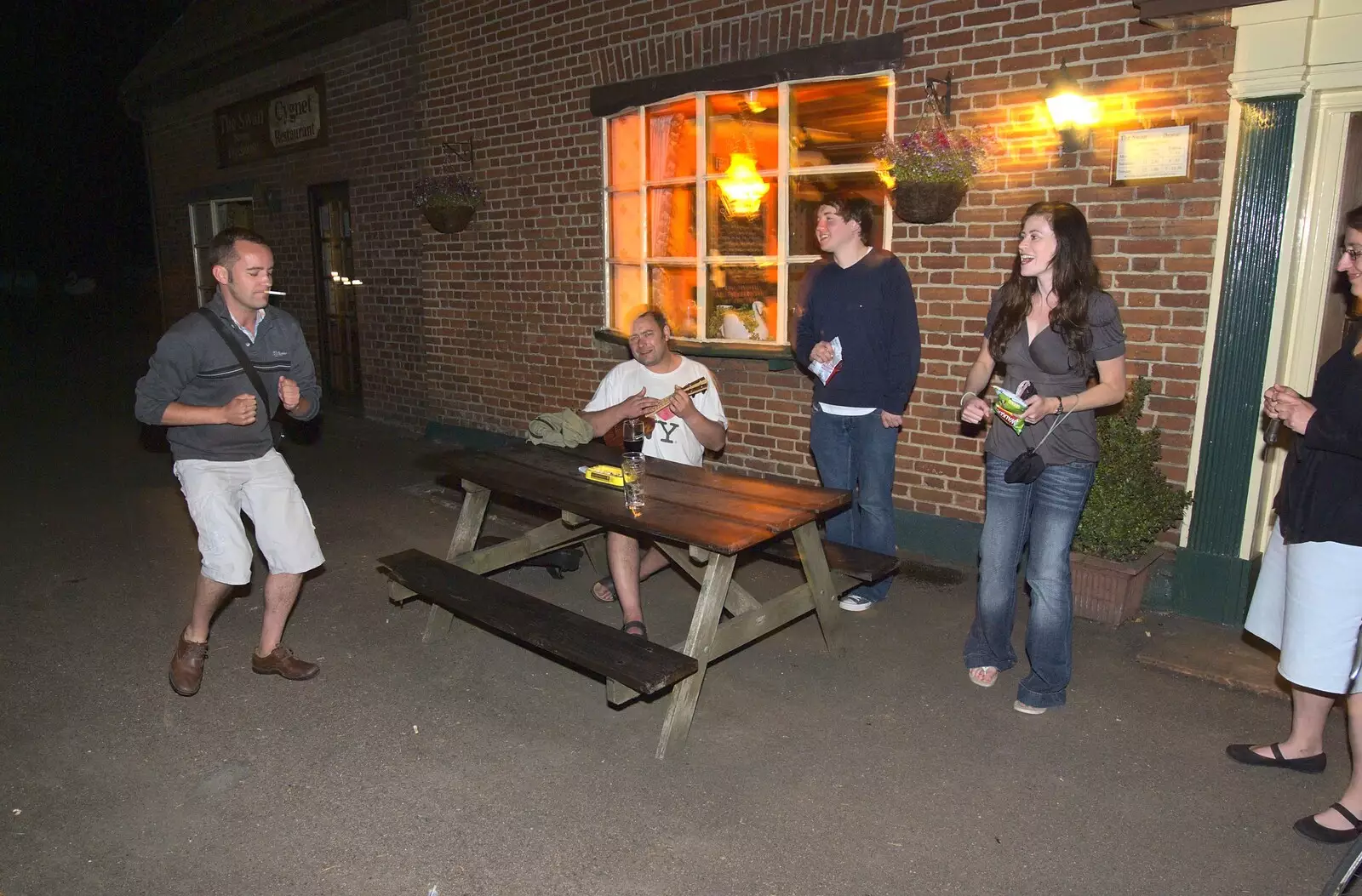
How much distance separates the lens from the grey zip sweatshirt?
401 centimetres

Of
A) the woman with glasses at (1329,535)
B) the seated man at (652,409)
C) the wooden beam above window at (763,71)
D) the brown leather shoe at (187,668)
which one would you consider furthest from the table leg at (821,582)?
the wooden beam above window at (763,71)

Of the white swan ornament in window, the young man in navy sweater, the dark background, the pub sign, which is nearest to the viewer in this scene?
the young man in navy sweater

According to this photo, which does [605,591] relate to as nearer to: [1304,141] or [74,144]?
[1304,141]

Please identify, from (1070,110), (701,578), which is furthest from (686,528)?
(1070,110)

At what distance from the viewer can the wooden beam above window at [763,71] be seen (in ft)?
19.2

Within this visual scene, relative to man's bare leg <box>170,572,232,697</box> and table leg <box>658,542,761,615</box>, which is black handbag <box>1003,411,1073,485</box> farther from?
man's bare leg <box>170,572,232,697</box>

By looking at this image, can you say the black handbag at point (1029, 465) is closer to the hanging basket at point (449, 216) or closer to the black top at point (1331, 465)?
the black top at point (1331, 465)

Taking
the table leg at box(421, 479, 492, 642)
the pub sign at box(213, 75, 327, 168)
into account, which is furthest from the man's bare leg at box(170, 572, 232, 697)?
the pub sign at box(213, 75, 327, 168)

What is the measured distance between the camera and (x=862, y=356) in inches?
199

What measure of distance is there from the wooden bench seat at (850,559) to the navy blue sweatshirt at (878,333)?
0.85 m

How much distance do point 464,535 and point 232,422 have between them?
1406 millimetres

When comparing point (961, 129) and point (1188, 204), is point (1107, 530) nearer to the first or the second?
point (1188, 204)

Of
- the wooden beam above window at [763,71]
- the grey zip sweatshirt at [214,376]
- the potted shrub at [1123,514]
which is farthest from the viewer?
the wooden beam above window at [763,71]

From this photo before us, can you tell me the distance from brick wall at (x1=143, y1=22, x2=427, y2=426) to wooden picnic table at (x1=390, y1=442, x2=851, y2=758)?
5334 mm
